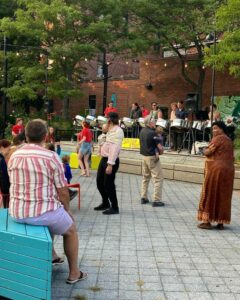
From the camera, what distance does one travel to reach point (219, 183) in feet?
24.9

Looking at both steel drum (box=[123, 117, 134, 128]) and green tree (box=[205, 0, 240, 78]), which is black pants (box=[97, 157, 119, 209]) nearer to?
green tree (box=[205, 0, 240, 78])

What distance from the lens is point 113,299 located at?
4508mm

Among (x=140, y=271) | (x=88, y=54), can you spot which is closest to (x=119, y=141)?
(x=140, y=271)

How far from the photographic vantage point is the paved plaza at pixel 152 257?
15.6 feet

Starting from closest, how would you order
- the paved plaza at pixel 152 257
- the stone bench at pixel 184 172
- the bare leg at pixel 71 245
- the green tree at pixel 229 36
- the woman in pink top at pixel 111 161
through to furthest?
the bare leg at pixel 71 245 → the paved plaza at pixel 152 257 → the woman in pink top at pixel 111 161 → the stone bench at pixel 184 172 → the green tree at pixel 229 36

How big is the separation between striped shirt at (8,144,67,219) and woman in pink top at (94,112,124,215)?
4056 millimetres

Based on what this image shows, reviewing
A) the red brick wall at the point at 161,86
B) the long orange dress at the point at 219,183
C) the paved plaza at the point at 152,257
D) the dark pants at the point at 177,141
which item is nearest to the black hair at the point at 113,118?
the paved plaza at the point at 152,257

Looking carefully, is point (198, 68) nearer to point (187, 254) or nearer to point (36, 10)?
point (36, 10)

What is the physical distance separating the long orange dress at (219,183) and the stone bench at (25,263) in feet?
12.9

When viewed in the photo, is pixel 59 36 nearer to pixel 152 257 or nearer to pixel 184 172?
pixel 184 172

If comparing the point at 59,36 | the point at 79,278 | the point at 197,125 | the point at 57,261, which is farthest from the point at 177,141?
the point at 79,278

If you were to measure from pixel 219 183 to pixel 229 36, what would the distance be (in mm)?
8164

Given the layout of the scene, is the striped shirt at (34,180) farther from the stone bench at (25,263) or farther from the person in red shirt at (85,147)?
the person in red shirt at (85,147)

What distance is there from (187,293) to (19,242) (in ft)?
5.81
